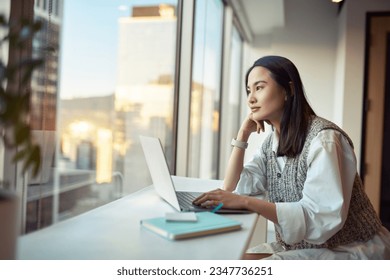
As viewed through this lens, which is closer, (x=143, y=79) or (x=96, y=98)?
(x=96, y=98)

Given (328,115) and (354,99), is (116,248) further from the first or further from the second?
(354,99)

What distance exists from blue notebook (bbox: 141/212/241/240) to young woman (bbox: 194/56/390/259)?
0.11m

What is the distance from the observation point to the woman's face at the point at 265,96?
3.47ft

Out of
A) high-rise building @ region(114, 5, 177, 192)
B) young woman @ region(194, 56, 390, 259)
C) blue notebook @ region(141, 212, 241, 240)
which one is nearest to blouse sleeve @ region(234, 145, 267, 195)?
young woman @ region(194, 56, 390, 259)

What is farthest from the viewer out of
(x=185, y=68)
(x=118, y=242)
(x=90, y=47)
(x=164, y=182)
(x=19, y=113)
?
(x=185, y=68)

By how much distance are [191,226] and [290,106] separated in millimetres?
485

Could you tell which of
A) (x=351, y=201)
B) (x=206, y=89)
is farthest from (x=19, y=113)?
(x=206, y=89)

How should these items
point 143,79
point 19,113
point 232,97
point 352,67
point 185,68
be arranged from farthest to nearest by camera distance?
point 232,97, point 352,67, point 185,68, point 143,79, point 19,113

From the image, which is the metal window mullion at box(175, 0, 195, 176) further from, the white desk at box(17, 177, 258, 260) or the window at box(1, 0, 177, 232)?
the white desk at box(17, 177, 258, 260)

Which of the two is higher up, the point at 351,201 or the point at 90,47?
the point at 90,47

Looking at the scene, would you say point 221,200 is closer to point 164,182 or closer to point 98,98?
point 164,182

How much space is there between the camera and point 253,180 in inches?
46.7
